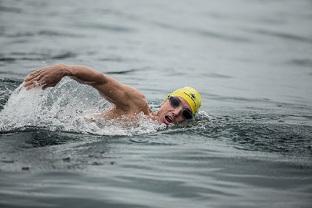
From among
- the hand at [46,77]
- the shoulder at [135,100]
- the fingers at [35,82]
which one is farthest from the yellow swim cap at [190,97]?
the fingers at [35,82]

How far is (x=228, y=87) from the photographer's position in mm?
17188

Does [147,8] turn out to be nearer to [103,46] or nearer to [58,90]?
[103,46]

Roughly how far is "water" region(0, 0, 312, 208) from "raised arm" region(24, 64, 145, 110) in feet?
0.89

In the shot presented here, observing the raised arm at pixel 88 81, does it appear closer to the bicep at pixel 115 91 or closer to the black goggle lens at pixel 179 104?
the bicep at pixel 115 91

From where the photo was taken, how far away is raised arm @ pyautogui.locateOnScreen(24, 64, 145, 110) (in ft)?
30.3

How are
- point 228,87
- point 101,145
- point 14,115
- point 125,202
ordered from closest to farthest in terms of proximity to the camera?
point 125,202 < point 101,145 < point 14,115 < point 228,87

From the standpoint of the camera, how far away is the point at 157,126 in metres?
10.8

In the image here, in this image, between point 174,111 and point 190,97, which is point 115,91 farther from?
point 190,97

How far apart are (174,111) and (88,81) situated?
6.57ft

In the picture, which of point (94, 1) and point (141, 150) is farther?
point (94, 1)

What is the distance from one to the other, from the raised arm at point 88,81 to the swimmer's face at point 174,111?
2.42 ft

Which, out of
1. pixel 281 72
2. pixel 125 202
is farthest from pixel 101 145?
pixel 281 72

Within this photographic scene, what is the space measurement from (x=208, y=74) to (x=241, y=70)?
138cm

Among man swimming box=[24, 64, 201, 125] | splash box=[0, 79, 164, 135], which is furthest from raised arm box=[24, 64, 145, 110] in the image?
splash box=[0, 79, 164, 135]
